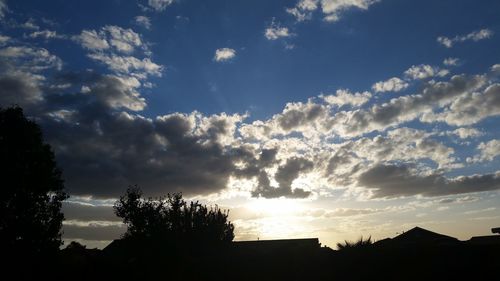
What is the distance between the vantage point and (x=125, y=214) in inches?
2089

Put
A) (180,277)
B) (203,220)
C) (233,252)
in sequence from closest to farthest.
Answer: (180,277) < (233,252) < (203,220)

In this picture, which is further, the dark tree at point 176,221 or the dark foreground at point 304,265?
the dark tree at point 176,221

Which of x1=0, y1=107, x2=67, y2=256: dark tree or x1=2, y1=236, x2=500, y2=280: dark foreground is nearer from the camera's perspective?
x1=2, y1=236, x2=500, y2=280: dark foreground

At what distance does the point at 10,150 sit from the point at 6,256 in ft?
23.1

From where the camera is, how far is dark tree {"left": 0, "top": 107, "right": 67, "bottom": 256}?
82.8ft

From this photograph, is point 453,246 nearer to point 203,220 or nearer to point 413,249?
point 413,249

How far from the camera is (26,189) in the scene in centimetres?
2652

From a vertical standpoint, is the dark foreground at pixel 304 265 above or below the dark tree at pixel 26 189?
below

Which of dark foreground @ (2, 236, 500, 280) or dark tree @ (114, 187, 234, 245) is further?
dark tree @ (114, 187, 234, 245)

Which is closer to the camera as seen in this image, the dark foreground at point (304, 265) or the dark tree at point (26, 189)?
the dark foreground at point (304, 265)

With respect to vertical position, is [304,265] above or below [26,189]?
below

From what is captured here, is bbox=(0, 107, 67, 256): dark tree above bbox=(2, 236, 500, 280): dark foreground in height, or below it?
above

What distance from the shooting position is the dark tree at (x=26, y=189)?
25.2 meters

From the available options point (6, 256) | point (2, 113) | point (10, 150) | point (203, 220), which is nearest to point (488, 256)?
point (6, 256)
